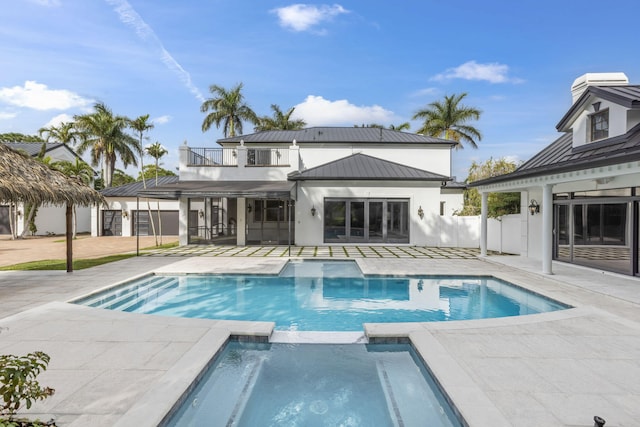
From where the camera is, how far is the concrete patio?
325 cm

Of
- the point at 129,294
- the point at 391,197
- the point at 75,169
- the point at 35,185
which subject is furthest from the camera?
the point at 75,169

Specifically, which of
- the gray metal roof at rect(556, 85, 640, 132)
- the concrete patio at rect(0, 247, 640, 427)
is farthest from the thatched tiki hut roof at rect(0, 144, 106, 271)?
the gray metal roof at rect(556, 85, 640, 132)

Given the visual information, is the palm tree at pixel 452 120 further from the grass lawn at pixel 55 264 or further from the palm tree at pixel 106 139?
the grass lawn at pixel 55 264

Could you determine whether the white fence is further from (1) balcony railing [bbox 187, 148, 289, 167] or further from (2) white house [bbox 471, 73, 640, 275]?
(1) balcony railing [bbox 187, 148, 289, 167]

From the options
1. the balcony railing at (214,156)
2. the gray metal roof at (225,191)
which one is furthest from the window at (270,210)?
the balcony railing at (214,156)

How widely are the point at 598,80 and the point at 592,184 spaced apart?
503 centimetres

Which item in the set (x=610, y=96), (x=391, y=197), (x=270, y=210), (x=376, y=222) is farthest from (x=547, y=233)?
(x=270, y=210)

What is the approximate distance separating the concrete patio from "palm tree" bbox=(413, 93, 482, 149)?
1022 inches

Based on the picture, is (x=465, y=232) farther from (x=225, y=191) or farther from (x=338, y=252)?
(x=225, y=191)

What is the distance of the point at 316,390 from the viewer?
13.5 ft

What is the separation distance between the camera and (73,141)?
34.9m

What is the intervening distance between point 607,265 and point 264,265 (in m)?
11.1

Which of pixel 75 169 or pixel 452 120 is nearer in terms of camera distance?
pixel 75 169

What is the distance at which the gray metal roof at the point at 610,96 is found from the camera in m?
9.41
